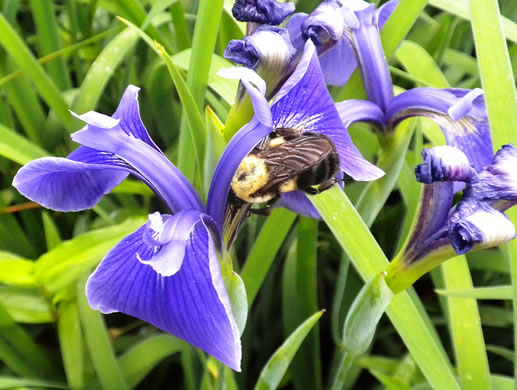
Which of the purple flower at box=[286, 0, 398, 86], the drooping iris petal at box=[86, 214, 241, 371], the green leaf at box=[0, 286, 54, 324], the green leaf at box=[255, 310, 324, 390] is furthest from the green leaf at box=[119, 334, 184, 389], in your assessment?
the purple flower at box=[286, 0, 398, 86]

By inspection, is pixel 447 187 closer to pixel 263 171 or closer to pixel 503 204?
pixel 503 204

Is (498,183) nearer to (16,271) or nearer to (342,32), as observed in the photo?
(342,32)

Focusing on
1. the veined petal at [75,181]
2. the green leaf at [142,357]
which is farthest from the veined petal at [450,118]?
the green leaf at [142,357]

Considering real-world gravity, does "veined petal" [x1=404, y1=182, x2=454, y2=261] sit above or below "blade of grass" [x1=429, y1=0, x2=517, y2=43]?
below

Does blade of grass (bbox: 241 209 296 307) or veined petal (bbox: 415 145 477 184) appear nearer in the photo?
veined petal (bbox: 415 145 477 184)

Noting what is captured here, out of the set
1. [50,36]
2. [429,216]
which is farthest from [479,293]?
[50,36]

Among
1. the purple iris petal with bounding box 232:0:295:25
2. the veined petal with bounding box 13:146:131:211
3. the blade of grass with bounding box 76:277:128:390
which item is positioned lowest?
the blade of grass with bounding box 76:277:128:390

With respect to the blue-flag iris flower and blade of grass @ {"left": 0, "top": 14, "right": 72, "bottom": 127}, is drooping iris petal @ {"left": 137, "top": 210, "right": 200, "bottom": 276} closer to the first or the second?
the blue-flag iris flower
